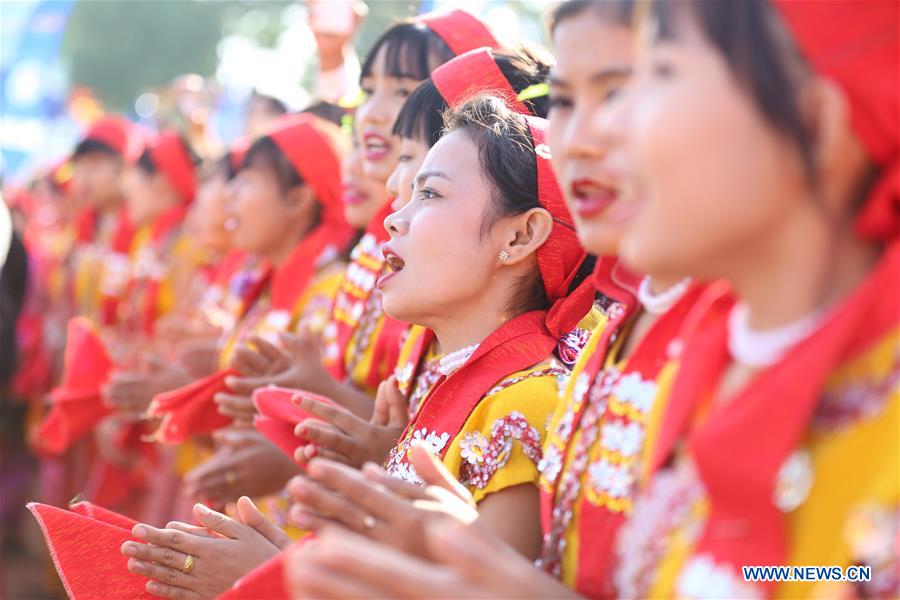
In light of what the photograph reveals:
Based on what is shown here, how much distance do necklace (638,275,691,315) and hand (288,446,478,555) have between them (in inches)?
16.7

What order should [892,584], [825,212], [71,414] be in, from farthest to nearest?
[71,414] → [825,212] → [892,584]

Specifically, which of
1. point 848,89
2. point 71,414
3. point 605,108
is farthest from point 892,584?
point 71,414

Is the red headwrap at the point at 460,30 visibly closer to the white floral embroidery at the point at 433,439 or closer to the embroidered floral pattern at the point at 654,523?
the white floral embroidery at the point at 433,439

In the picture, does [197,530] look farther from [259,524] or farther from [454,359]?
[454,359]

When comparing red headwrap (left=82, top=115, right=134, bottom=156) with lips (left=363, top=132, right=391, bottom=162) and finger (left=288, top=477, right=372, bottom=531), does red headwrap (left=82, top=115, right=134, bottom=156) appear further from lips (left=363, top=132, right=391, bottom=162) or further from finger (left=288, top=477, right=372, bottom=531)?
finger (left=288, top=477, right=372, bottom=531)

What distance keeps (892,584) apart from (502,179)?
4.34ft

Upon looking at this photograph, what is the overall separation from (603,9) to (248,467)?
2.00 meters

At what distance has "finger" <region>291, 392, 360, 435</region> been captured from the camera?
2303 mm

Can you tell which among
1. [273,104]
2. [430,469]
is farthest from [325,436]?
[273,104]

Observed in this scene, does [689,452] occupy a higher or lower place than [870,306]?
lower

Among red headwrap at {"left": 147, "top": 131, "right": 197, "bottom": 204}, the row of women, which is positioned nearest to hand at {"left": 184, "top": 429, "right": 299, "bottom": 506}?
the row of women

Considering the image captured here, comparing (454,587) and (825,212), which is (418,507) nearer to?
(454,587)

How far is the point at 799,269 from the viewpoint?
1337 millimetres

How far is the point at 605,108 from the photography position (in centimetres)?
155
